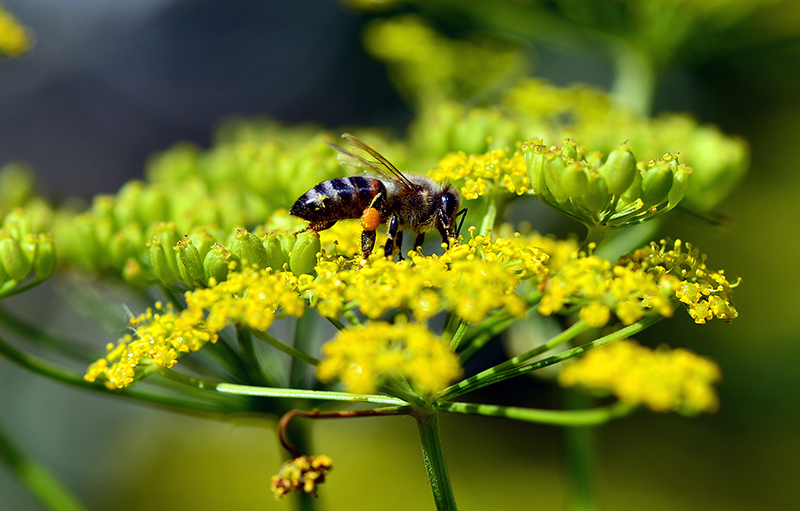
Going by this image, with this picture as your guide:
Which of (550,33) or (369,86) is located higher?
(369,86)

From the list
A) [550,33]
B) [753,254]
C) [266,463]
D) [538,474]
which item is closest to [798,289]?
[753,254]

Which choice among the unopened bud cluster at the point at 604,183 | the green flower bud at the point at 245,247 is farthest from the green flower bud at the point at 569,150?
the green flower bud at the point at 245,247

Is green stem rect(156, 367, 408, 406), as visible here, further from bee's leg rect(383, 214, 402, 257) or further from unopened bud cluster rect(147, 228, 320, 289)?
bee's leg rect(383, 214, 402, 257)

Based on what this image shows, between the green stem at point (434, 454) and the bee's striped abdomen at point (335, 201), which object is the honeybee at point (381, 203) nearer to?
the bee's striped abdomen at point (335, 201)

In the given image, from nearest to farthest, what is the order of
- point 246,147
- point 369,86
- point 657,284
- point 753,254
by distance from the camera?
point 657,284
point 246,147
point 753,254
point 369,86

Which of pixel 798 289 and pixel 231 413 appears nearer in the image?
pixel 231 413

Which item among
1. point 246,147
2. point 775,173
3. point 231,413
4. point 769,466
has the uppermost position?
point 775,173

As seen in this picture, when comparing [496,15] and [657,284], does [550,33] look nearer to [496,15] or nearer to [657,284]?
[496,15]
